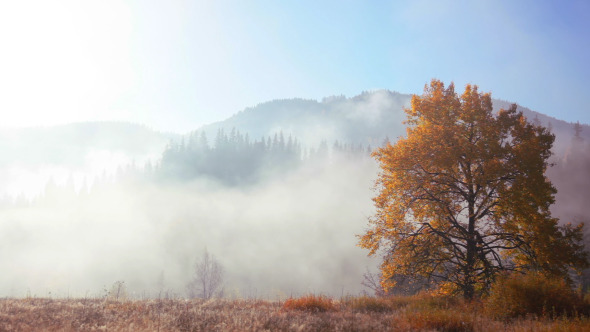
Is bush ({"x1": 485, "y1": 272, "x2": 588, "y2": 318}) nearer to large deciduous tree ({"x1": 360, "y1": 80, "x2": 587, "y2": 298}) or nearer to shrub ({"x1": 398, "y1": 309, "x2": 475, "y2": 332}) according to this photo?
shrub ({"x1": 398, "y1": 309, "x2": 475, "y2": 332})

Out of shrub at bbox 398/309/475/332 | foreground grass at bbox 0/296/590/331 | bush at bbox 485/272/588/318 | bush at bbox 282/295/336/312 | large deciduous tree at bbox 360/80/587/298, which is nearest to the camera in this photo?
foreground grass at bbox 0/296/590/331

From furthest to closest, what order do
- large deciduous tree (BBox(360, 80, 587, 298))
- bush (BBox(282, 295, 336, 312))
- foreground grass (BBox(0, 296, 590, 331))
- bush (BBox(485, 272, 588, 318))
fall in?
large deciduous tree (BBox(360, 80, 587, 298)) → bush (BBox(282, 295, 336, 312)) → bush (BBox(485, 272, 588, 318)) → foreground grass (BBox(0, 296, 590, 331))

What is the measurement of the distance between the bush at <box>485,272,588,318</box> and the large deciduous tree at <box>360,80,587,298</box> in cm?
257

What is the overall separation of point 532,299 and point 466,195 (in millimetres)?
5795

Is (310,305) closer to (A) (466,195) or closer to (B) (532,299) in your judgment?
(B) (532,299)

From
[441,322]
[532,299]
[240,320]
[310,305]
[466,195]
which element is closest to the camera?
[240,320]

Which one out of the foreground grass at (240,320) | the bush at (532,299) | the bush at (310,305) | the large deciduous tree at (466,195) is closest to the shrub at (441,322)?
the foreground grass at (240,320)

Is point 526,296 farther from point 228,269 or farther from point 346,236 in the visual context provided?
point 346,236

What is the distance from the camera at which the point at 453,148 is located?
52.1 feet

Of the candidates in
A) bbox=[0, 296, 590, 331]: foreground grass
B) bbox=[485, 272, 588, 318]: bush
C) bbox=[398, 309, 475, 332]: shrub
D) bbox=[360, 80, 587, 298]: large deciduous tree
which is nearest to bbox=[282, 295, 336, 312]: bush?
bbox=[0, 296, 590, 331]: foreground grass

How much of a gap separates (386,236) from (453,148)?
543 centimetres

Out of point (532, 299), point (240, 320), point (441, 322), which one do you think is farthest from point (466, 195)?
point (240, 320)

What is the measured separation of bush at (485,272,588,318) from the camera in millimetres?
11617

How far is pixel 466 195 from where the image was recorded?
16531 mm
